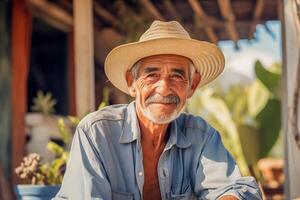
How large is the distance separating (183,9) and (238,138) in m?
1.57

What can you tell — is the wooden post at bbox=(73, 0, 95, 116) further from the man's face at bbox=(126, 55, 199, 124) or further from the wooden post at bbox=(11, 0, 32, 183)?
the man's face at bbox=(126, 55, 199, 124)

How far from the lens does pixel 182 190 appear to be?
2.91 meters

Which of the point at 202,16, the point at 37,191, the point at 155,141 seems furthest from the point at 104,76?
the point at 155,141

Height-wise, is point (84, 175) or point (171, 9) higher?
point (171, 9)

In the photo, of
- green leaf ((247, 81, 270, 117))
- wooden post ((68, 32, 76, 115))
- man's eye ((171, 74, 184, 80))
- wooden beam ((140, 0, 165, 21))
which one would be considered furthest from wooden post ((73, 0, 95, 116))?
green leaf ((247, 81, 270, 117))

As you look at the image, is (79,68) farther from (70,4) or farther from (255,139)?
(255,139)

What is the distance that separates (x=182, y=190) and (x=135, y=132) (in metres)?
0.35

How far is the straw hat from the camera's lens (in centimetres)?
281

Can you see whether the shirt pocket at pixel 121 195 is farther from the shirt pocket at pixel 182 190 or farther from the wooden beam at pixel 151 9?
the wooden beam at pixel 151 9

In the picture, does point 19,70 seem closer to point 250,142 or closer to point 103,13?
point 103,13

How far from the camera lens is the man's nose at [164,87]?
9.16 ft

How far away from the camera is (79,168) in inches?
107

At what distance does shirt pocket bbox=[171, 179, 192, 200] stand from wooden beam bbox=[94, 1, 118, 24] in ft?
11.9

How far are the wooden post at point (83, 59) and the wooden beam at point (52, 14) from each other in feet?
1.68
